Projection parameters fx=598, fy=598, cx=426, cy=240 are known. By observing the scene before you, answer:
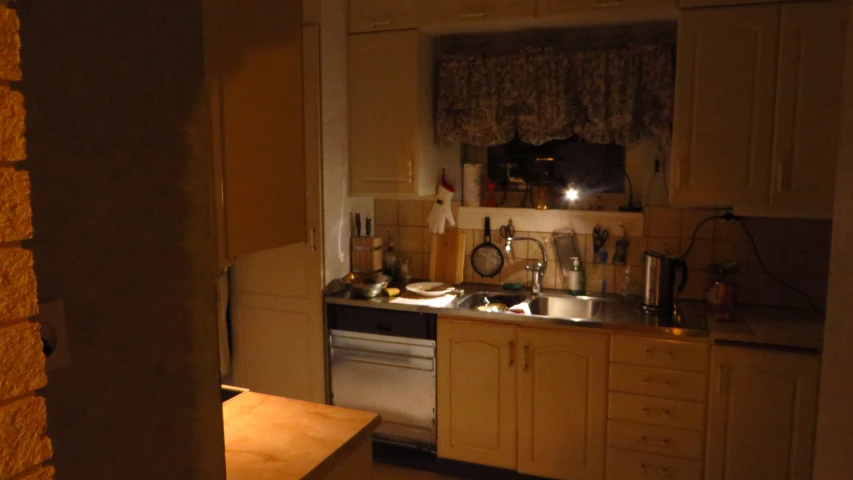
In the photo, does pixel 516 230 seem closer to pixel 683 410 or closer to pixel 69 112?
pixel 683 410

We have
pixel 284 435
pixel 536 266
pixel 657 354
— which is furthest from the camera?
pixel 536 266

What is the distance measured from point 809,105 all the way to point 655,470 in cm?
166

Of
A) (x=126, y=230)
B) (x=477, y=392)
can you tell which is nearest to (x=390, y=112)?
(x=477, y=392)

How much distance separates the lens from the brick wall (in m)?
0.68

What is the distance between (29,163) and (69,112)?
0.09 m

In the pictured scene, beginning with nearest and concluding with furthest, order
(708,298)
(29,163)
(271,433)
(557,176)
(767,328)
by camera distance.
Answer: (29,163)
(271,433)
(767,328)
(708,298)
(557,176)

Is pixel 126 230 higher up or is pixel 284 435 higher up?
pixel 126 230

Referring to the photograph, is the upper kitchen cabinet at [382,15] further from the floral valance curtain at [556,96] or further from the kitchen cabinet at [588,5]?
the kitchen cabinet at [588,5]

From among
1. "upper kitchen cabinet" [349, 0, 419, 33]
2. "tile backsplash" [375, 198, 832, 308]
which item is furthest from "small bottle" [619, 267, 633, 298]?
"upper kitchen cabinet" [349, 0, 419, 33]

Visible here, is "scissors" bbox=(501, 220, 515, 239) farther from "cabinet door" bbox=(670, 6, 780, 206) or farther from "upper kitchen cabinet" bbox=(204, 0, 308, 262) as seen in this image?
"upper kitchen cabinet" bbox=(204, 0, 308, 262)

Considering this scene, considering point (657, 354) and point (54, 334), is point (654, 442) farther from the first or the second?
point (54, 334)

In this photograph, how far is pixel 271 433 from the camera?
5.06 ft

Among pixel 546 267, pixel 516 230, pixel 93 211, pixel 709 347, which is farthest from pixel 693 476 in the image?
pixel 93 211

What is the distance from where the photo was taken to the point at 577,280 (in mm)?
3104
